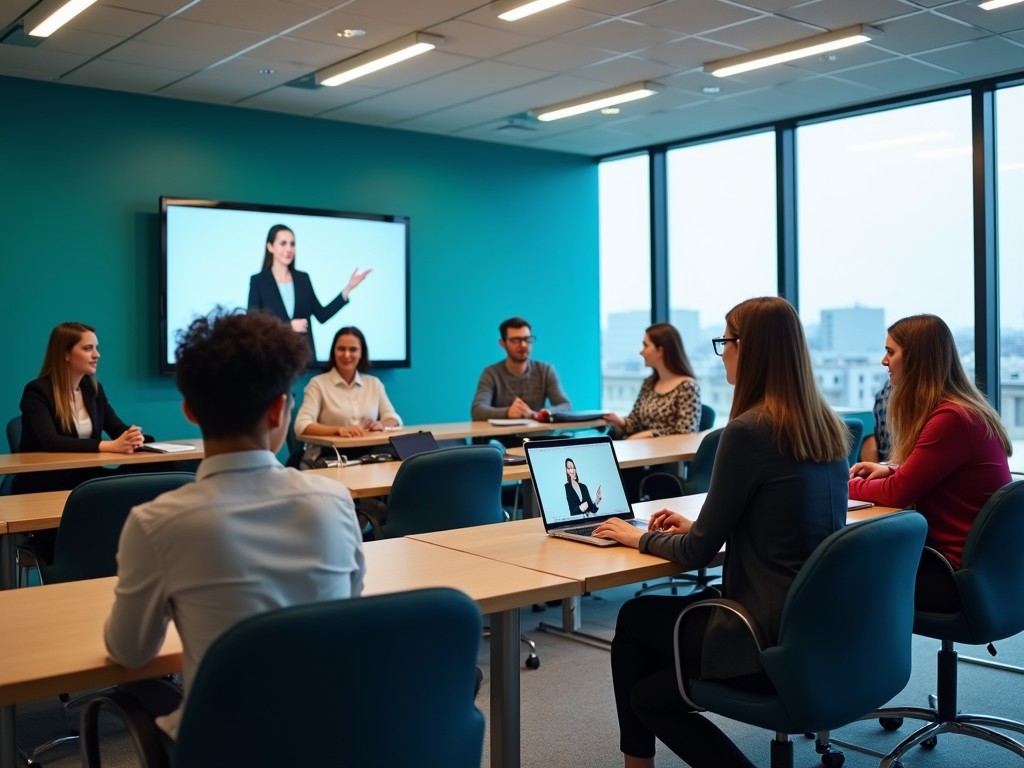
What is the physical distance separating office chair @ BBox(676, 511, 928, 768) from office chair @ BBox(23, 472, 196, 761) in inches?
66.7

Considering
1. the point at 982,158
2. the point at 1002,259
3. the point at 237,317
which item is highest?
the point at 982,158

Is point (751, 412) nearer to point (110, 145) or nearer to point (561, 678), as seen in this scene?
point (561, 678)

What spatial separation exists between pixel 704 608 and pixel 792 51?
159 inches

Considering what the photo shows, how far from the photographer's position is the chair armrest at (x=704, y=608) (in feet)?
7.16

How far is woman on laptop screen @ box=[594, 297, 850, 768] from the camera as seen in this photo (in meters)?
2.24

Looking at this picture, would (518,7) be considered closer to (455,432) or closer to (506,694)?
(455,432)

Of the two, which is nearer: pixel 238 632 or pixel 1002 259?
pixel 238 632

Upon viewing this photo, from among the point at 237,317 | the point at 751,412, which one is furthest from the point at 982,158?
the point at 237,317

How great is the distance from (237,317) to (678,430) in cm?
426

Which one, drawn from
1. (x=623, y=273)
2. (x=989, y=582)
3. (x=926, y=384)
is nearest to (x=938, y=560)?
(x=989, y=582)

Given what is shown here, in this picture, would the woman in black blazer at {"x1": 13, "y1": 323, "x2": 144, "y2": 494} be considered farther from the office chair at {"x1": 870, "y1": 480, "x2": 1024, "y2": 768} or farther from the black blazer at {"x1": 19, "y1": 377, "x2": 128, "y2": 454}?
the office chair at {"x1": 870, "y1": 480, "x2": 1024, "y2": 768}

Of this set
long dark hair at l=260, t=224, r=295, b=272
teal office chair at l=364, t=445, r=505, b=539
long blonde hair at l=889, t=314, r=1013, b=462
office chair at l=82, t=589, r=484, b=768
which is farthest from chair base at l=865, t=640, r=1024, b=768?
long dark hair at l=260, t=224, r=295, b=272

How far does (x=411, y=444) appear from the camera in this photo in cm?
444

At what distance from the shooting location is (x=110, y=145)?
20.8ft
